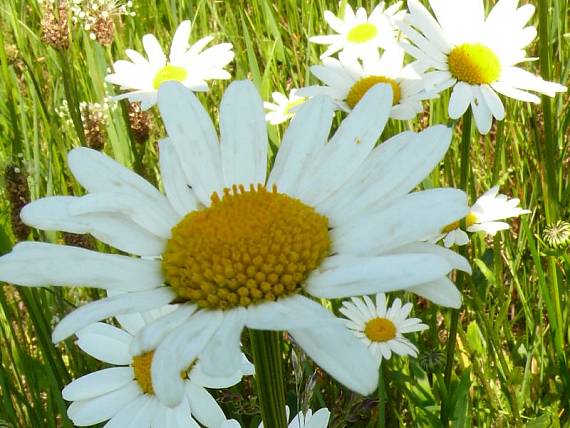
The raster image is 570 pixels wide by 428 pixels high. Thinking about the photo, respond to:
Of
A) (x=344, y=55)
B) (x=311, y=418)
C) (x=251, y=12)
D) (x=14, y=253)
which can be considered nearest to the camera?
(x=14, y=253)

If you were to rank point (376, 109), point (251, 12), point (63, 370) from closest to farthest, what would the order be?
point (376, 109), point (63, 370), point (251, 12)

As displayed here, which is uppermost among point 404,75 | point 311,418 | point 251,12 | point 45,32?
point 251,12

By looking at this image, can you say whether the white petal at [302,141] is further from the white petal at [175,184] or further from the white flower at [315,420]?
the white flower at [315,420]

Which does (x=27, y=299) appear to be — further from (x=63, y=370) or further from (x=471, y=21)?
(x=471, y=21)

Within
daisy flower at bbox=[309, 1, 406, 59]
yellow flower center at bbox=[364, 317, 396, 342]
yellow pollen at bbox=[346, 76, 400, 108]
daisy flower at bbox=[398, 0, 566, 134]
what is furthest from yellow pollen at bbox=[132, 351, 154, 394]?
daisy flower at bbox=[309, 1, 406, 59]

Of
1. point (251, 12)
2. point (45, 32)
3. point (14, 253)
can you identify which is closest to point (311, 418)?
point (14, 253)

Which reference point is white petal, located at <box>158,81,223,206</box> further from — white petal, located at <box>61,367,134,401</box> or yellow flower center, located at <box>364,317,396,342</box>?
yellow flower center, located at <box>364,317,396,342</box>

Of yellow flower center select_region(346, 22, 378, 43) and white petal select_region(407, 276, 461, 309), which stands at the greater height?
yellow flower center select_region(346, 22, 378, 43)
